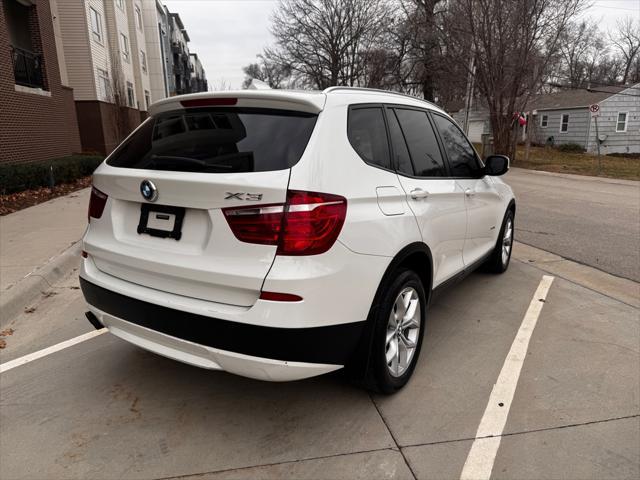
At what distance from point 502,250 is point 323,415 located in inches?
132

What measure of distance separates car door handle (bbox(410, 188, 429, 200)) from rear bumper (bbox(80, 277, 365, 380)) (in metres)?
0.92

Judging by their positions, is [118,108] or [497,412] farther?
[118,108]

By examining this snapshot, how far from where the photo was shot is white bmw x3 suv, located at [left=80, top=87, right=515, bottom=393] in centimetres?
225

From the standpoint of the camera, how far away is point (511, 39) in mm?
20188

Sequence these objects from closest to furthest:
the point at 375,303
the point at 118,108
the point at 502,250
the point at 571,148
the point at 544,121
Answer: the point at 375,303, the point at 502,250, the point at 118,108, the point at 571,148, the point at 544,121

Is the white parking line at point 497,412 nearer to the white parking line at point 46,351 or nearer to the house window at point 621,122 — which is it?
the white parking line at point 46,351

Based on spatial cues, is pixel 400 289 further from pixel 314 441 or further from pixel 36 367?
pixel 36 367

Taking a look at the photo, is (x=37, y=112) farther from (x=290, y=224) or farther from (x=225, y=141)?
(x=290, y=224)

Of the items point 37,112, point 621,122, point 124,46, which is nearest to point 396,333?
point 37,112

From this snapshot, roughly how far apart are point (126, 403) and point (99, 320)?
535 mm

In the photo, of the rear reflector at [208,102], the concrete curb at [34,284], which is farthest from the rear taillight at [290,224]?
the concrete curb at [34,284]

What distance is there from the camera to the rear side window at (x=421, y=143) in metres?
3.28

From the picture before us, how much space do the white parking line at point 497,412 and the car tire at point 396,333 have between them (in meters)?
0.54

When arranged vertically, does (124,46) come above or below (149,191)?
above
